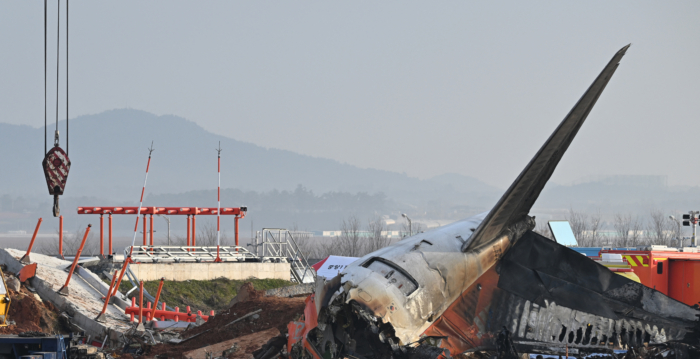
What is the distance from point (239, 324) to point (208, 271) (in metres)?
12.6

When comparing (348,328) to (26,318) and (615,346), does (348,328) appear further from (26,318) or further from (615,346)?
(26,318)

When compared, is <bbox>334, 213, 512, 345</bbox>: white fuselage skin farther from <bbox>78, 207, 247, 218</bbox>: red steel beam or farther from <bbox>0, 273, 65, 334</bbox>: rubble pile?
<bbox>78, 207, 247, 218</bbox>: red steel beam

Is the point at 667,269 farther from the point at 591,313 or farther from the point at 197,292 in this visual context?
the point at 197,292

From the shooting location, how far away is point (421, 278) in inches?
390

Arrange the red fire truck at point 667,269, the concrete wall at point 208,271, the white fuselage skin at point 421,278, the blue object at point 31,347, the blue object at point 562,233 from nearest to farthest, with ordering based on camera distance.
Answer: the white fuselage skin at point 421,278 < the blue object at point 31,347 < the red fire truck at point 667,269 < the concrete wall at point 208,271 < the blue object at point 562,233

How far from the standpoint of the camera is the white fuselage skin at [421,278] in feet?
30.9

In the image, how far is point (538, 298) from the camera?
1034cm

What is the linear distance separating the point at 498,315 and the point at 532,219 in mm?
1818

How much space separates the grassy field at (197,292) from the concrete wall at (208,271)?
0.32 meters

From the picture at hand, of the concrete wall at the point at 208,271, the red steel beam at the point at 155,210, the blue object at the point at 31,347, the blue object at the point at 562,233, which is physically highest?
the red steel beam at the point at 155,210

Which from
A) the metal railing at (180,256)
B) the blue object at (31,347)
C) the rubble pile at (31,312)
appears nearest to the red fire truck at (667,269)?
the metal railing at (180,256)

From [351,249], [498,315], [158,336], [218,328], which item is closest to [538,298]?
[498,315]

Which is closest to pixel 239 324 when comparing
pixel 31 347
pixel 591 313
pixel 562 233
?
pixel 31 347

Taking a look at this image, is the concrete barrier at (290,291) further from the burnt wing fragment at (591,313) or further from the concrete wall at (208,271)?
the burnt wing fragment at (591,313)
